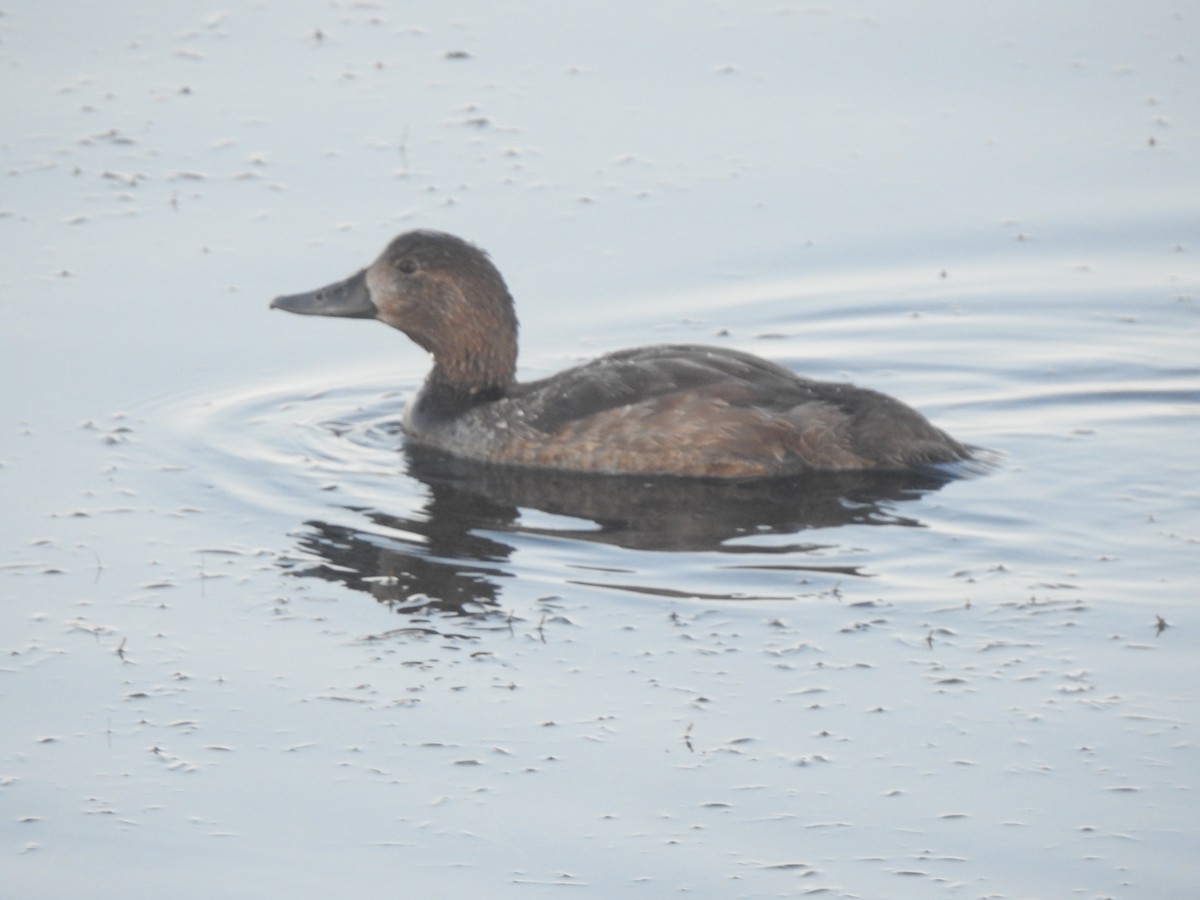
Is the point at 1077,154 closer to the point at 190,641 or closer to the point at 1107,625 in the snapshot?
the point at 1107,625

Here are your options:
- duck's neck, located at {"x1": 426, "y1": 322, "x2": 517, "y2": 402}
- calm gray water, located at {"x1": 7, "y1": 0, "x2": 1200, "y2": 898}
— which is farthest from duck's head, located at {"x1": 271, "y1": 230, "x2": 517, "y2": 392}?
calm gray water, located at {"x1": 7, "y1": 0, "x2": 1200, "y2": 898}

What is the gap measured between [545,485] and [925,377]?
2.84 m

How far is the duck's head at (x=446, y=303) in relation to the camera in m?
12.5

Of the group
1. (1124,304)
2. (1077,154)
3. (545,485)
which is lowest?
(545,485)

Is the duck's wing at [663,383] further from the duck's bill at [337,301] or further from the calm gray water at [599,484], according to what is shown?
the duck's bill at [337,301]

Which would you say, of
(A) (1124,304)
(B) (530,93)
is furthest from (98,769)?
(B) (530,93)

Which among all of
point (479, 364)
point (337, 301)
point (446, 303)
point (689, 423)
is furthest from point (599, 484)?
point (337, 301)

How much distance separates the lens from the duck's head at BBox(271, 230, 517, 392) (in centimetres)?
1254

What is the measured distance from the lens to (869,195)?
1546 centimetres

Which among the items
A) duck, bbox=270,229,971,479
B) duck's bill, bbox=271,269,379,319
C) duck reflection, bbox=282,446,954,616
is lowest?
duck reflection, bbox=282,446,954,616

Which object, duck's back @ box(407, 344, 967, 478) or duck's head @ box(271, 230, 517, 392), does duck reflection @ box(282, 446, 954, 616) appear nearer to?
duck's back @ box(407, 344, 967, 478)

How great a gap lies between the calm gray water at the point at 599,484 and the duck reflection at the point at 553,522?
4 centimetres

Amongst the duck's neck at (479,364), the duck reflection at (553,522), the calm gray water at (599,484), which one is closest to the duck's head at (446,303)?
the duck's neck at (479,364)

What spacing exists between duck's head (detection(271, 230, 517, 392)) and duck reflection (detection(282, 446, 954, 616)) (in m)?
0.71
